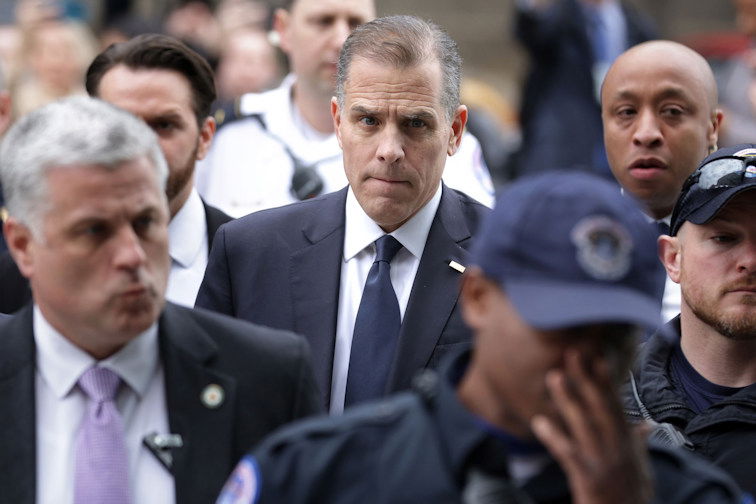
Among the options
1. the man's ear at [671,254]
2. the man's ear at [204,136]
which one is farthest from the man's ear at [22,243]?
the man's ear at [671,254]

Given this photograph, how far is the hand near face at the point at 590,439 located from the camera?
9.60ft

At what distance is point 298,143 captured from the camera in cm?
678

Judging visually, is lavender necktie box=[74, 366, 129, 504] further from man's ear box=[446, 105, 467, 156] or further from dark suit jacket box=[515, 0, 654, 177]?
dark suit jacket box=[515, 0, 654, 177]

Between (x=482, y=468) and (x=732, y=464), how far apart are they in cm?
153

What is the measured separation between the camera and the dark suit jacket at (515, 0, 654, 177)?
9781 mm

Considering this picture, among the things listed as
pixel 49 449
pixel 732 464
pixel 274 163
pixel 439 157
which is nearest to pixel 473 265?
pixel 49 449

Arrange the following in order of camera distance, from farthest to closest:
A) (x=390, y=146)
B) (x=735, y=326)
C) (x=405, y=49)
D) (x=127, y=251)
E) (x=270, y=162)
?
(x=270, y=162) → (x=405, y=49) → (x=390, y=146) → (x=735, y=326) → (x=127, y=251)

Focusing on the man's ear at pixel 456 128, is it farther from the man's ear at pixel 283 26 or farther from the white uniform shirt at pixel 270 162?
the man's ear at pixel 283 26

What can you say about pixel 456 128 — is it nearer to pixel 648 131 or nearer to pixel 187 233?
pixel 648 131

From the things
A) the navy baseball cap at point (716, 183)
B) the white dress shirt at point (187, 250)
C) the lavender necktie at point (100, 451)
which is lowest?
the white dress shirt at point (187, 250)

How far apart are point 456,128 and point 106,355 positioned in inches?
83.1

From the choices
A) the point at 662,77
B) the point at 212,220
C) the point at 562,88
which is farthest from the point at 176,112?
the point at 562,88

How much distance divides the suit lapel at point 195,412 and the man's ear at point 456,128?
5.95 feet

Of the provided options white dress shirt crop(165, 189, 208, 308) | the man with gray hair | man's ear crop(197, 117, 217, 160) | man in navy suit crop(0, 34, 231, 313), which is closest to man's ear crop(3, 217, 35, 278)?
the man with gray hair
